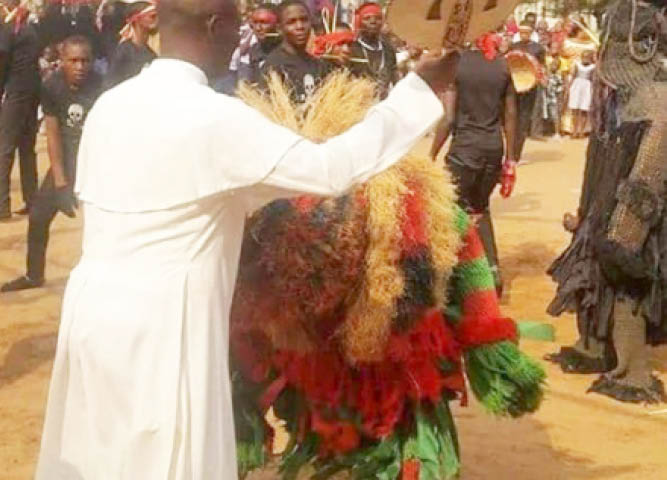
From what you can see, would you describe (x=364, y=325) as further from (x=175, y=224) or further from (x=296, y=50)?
(x=296, y=50)

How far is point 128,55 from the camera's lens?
32.2ft

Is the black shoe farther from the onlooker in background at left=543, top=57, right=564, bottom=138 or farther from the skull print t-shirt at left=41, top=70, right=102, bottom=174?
the onlooker in background at left=543, top=57, right=564, bottom=138

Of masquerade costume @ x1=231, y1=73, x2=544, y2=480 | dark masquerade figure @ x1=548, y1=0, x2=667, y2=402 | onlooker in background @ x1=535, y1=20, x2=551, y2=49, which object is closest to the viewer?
masquerade costume @ x1=231, y1=73, x2=544, y2=480

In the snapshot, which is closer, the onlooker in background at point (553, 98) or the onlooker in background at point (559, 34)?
the onlooker in background at point (553, 98)

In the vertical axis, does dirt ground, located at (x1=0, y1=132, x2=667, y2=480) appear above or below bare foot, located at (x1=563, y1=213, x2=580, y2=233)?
below

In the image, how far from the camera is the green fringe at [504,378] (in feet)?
14.6

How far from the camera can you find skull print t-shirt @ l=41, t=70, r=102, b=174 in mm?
8484

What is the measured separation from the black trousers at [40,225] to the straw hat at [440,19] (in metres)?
5.79

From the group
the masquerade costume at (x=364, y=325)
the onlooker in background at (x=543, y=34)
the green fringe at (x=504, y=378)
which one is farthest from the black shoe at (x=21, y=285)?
the onlooker in background at (x=543, y=34)

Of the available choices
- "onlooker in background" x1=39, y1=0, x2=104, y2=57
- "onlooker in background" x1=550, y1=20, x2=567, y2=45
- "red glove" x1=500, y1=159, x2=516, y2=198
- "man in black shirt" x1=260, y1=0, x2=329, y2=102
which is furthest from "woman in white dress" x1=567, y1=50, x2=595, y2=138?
"man in black shirt" x1=260, y1=0, x2=329, y2=102

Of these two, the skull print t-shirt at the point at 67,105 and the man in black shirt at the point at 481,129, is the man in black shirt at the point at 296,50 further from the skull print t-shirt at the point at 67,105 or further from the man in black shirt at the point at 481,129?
the skull print t-shirt at the point at 67,105

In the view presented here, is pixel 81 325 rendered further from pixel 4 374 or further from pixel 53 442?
pixel 4 374

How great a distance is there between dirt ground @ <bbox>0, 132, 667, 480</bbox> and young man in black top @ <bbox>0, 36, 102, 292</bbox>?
41cm

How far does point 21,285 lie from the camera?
8.72 metres
